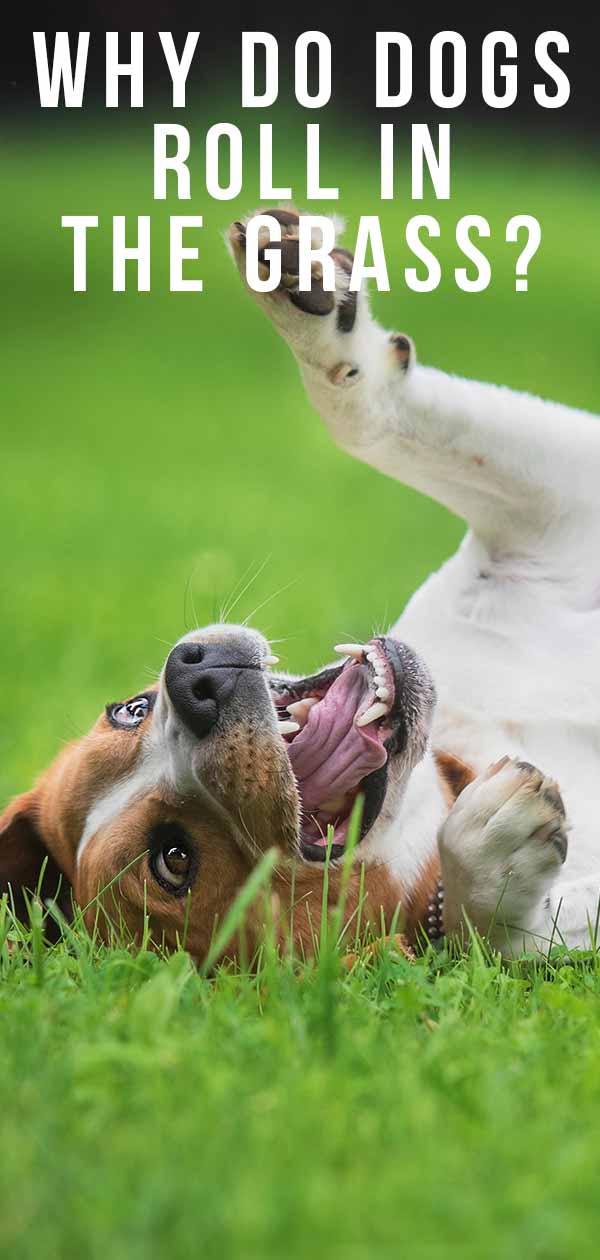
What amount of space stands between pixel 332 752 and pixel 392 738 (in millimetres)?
129

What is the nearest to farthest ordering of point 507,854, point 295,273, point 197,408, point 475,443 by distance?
1. point 507,854
2. point 295,273
3. point 475,443
4. point 197,408

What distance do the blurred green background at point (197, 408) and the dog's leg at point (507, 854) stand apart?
58 centimetres

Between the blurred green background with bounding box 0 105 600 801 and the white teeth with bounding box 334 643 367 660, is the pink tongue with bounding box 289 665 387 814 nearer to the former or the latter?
the white teeth with bounding box 334 643 367 660

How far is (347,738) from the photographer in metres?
3.19

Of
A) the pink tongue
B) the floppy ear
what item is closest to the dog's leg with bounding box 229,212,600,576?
the pink tongue

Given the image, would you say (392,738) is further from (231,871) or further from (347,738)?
(231,871)

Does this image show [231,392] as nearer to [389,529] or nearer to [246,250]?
[389,529]

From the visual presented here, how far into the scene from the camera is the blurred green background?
23.5 feet

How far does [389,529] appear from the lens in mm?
10398

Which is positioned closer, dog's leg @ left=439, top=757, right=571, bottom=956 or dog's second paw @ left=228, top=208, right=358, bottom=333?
dog's leg @ left=439, top=757, right=571, bottom=956

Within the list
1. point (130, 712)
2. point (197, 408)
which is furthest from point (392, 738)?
point (197, 408)

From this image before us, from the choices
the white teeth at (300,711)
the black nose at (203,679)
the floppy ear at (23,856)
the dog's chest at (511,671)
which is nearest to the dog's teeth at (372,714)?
the white teeth at (300,711)

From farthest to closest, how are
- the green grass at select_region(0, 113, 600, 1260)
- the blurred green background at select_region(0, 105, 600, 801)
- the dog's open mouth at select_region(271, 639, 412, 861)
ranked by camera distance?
the blurred green background at select_region(0, 105, 600, 801) → the dog's open mouth at select_region(271, 639, 412, 861) → the green grass at select_region(0, 113, 600, 1260)

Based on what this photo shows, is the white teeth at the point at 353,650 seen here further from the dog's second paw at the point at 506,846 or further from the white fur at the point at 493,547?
the dog's second paw at the point at 506,846
